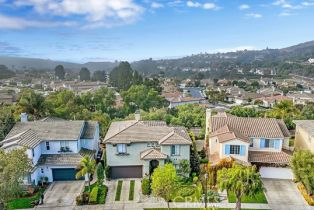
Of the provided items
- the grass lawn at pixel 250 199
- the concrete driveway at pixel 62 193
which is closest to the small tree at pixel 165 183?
the grass lawn at pixel 250 199

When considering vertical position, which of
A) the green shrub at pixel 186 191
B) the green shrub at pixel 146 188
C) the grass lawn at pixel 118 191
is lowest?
the grass lawn at pixel 118 191

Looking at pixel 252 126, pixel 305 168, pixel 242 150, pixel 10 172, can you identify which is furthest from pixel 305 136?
A: pixel 10 172

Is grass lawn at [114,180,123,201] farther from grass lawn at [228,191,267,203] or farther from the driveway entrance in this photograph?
grass lawn at [228,191,267,203]

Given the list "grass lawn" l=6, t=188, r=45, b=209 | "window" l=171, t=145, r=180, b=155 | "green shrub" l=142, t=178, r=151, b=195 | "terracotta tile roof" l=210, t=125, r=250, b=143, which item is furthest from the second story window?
"terracotta tile roof" l=210, t=125, r=250, b=143

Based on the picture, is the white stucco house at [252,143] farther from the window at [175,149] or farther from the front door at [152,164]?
the front door at [152,164]

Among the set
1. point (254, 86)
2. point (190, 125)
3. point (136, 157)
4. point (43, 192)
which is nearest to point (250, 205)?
point (136, 157)

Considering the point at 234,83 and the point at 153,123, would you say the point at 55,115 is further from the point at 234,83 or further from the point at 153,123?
the point at 234,83
